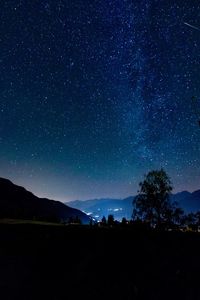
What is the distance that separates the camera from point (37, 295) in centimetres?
1212

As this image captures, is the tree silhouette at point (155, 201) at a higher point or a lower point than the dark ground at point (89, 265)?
higher

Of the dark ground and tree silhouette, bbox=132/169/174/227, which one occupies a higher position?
tree silhouette, bbox=132/169/174/227

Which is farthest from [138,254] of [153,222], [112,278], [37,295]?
[153,222]

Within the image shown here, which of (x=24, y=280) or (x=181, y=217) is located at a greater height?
(x=181, y=217)

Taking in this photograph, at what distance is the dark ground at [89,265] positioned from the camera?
40.8ft

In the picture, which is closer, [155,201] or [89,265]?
[89,265]

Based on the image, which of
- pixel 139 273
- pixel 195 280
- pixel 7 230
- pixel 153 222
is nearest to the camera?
pixel 7 230

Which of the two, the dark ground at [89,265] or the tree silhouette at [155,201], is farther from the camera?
the tree silhouette at [155,201]

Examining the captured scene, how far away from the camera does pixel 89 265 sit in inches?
555

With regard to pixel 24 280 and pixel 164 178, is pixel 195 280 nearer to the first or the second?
pixel 24 280

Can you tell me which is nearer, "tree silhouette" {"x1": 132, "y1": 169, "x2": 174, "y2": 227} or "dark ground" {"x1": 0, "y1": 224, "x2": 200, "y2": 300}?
"dark ground" {"x1": 0, "y1": 224, "x2": 200, "y2": 300}

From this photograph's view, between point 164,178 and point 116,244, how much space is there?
117ft

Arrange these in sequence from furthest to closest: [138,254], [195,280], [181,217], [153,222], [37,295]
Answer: [181,217], [153,222], [195,280], [138,254], [37,295]

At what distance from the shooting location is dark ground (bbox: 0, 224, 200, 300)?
1242 centimetres
